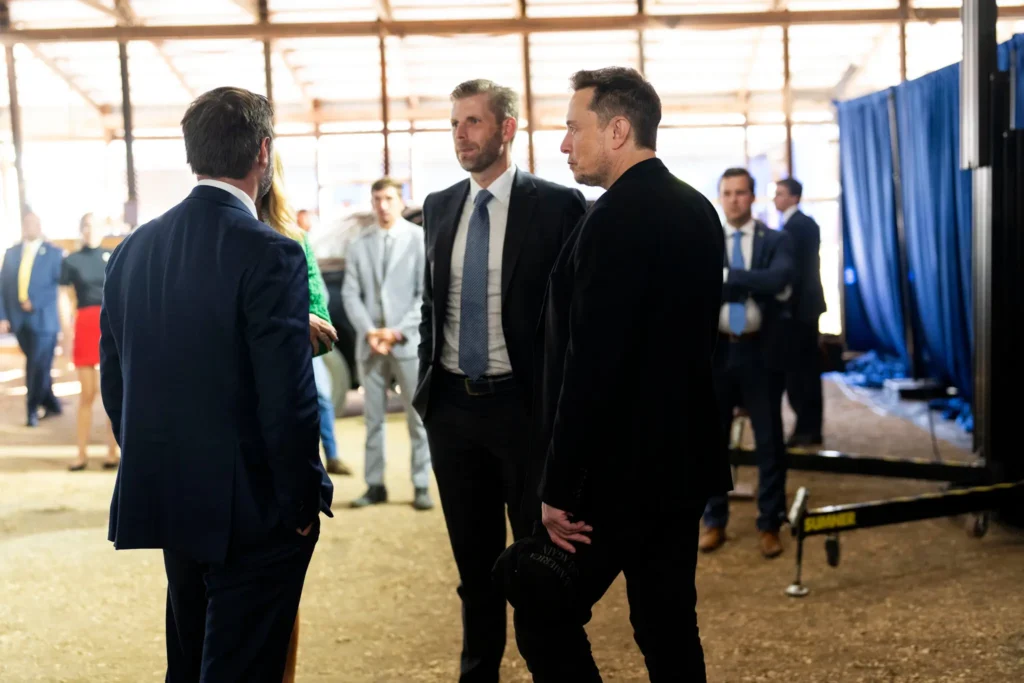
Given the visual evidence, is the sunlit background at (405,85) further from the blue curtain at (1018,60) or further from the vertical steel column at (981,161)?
the vertical steel column at (981,161)

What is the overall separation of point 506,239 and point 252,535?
107cm

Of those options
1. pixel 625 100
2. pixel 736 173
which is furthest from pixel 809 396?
pixel 625 100

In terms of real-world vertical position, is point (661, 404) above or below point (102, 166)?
below

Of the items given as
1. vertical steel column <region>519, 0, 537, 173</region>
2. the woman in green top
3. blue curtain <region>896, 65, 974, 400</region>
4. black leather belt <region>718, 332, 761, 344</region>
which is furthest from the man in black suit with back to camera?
vertical steel column <region>519, 0, 537, 173</region>

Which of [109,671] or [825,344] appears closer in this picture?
[109,671]

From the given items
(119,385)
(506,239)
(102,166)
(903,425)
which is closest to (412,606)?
(506,239)

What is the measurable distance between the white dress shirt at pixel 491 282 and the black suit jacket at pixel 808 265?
10.2 feet

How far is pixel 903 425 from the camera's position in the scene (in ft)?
24.4

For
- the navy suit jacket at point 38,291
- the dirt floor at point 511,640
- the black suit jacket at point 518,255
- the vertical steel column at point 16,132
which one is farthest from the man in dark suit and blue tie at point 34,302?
the black suit jacket at point 518,255

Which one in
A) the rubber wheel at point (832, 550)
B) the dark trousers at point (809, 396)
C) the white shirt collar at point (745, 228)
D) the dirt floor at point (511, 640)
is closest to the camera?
the dirt floor at point (511, 640)

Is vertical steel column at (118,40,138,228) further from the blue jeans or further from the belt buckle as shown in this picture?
the belt buckle

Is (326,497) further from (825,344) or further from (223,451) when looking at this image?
(825,344)

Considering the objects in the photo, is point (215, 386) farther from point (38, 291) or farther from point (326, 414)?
point (38, 291)

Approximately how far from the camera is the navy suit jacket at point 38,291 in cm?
859
